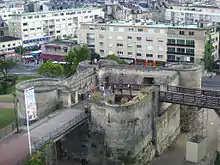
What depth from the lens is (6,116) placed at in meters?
49.0

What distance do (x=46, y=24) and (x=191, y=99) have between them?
244ft

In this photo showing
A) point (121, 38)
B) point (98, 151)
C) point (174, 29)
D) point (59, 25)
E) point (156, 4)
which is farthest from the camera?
point (156, 4)

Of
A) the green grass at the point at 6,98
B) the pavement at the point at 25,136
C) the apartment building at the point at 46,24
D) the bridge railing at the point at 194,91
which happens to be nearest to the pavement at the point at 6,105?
the green grass at the point at 6,98

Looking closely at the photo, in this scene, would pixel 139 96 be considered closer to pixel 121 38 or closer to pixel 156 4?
pixel 121 38

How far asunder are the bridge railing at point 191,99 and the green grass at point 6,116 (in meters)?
19.2

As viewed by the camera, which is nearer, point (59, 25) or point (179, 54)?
point (179, 54)

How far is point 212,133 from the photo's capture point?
4562 cm

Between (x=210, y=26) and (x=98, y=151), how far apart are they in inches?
1899

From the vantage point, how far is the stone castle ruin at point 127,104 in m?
35.2

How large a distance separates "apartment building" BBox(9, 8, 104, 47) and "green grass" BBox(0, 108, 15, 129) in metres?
51.9

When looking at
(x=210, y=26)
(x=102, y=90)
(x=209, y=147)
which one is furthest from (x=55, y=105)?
(x=210, y=26)

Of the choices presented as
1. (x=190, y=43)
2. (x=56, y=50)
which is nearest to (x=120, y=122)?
(x=190, y=43)

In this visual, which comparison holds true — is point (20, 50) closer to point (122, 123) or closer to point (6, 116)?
point (6, 116)

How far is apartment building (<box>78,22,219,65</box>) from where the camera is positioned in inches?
2933
